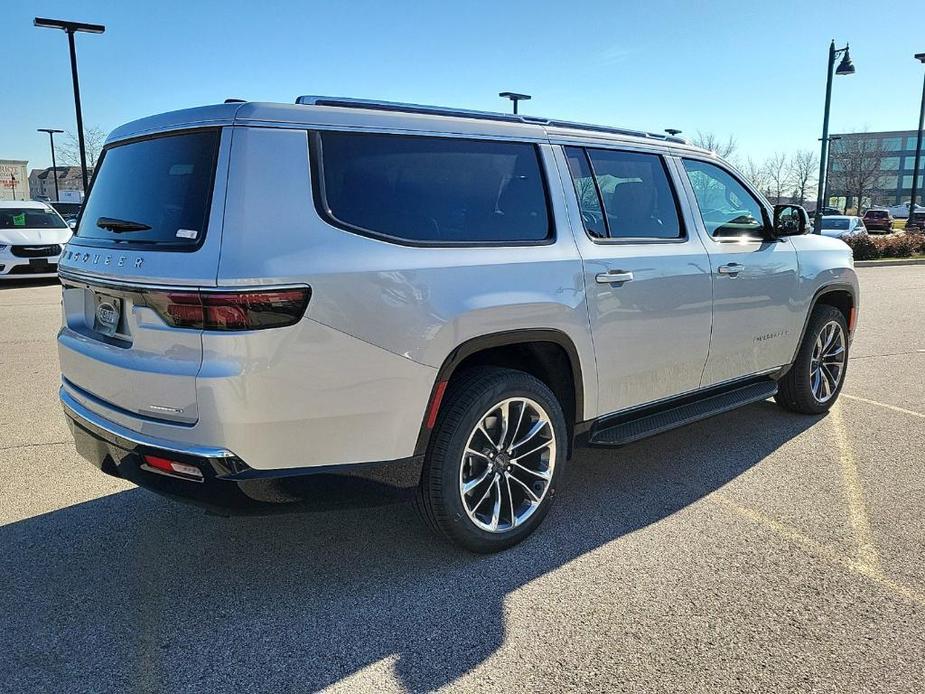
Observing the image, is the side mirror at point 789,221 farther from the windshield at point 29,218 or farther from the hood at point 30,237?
the windshield at point 29,218

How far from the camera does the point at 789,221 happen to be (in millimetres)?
4992

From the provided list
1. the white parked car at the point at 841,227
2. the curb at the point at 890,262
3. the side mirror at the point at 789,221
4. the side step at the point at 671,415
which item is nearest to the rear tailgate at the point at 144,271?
the side step at the point at 671,415

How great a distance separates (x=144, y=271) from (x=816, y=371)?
16.0 ft

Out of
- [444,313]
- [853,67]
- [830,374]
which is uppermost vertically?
[853,67]

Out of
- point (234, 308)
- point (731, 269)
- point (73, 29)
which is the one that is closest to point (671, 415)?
point (731, 269)

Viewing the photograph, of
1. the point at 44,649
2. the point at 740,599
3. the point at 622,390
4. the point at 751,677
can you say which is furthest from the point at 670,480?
the point at 44,649

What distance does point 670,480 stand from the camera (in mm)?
4355

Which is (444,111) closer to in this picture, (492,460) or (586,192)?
(586,192)

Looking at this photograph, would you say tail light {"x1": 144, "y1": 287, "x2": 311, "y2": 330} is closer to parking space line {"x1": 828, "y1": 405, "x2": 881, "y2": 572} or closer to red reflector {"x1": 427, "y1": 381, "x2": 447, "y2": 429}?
red reflector {"x1": 427, "y1": 381, "x2": 447, "y2": 429}

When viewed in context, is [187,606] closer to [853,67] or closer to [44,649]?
[44,649]

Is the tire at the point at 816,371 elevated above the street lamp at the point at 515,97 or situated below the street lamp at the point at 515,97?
below

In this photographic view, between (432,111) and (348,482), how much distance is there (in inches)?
66.0

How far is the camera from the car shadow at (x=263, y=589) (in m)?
2.60

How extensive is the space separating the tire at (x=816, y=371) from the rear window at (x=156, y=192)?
4350mm
